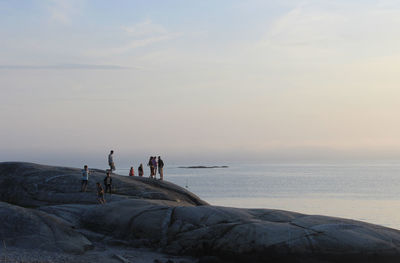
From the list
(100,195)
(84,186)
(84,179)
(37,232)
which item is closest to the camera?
(37,232)

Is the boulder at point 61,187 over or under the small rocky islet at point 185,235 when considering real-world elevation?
over

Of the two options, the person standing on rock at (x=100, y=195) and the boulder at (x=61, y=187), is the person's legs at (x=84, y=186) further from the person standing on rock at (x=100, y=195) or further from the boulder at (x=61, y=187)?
the person standing on rock at (x=100, y=195)

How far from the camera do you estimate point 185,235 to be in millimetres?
21469

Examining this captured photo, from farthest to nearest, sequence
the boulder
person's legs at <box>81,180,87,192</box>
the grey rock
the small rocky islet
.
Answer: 1. the boulder
2. person's legs at <box>81,180,87,192</box>
3. the small rocky islet
4. the grey rock

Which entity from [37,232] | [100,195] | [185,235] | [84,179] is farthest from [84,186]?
[185,235]

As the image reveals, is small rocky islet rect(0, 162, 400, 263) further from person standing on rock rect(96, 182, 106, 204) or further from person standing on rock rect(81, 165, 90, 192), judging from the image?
person standing on rock rect(81, 165, 90, 192)

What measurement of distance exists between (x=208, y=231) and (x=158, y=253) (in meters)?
2.09

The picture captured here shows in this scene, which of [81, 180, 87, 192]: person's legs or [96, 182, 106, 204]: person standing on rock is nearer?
[96, 182, 106, 204]: person standing on rock

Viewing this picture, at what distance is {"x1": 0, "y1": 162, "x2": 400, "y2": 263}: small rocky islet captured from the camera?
1958 centimetres

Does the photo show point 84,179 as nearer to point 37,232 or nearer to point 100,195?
point 100,195

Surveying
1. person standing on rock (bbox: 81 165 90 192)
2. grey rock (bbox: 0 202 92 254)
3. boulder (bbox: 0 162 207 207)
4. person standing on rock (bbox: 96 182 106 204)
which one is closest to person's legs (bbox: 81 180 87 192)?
person standing on rock (bbox: 81 165 90 192)

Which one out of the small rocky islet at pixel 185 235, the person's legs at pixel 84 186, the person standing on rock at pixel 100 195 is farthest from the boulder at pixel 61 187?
the small rocky islet at pixel 185 235

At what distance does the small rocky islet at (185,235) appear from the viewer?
64.2ft

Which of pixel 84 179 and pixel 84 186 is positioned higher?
pixel 84 179
